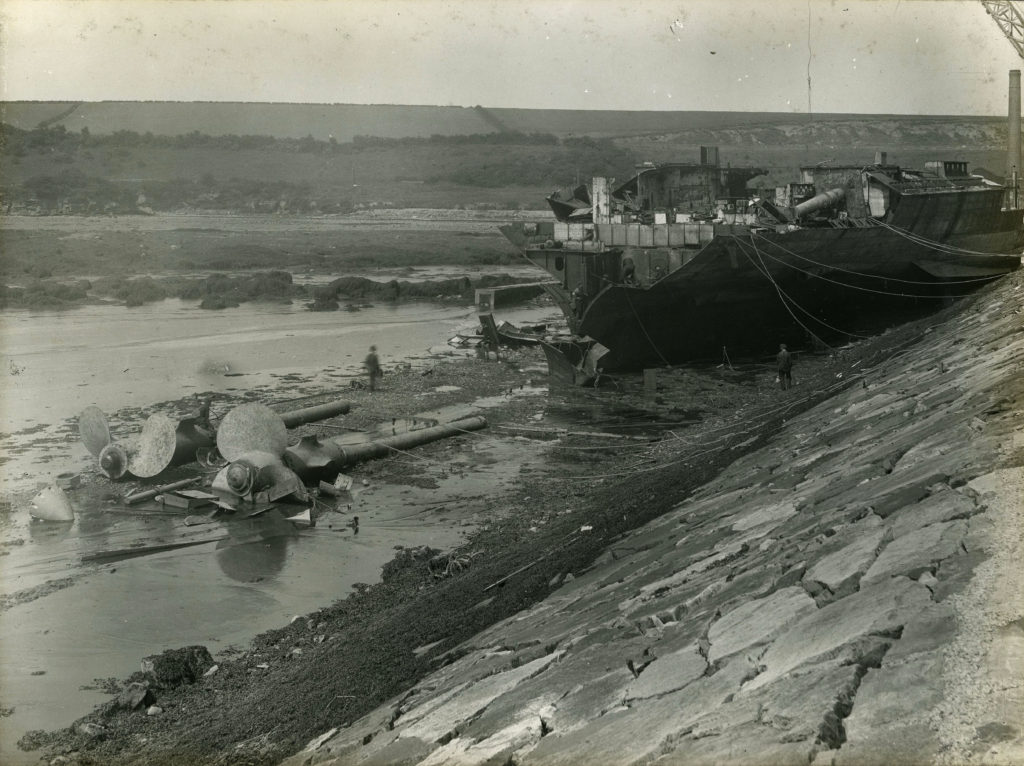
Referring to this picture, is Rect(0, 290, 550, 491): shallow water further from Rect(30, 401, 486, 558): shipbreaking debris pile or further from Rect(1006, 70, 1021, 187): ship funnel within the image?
Rect(1006, 70, 1021, 187): ship funnel

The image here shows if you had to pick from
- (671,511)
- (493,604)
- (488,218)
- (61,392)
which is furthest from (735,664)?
(488,218)

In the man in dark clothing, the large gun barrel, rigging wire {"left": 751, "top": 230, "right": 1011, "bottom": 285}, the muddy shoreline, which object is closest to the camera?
the muddy shoreline

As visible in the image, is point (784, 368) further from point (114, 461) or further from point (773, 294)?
point (114, 461)

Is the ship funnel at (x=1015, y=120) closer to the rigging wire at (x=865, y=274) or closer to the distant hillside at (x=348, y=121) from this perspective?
the rigging wire at (x=865, y=274)

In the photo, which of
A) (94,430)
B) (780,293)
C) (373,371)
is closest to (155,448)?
(94,430)

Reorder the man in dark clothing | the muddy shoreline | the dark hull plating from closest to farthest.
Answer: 1. the muddy shoreline
2. the man in dark clothing
3. the dark hull plating

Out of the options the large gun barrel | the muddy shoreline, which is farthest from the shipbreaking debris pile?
the large gun barrel
